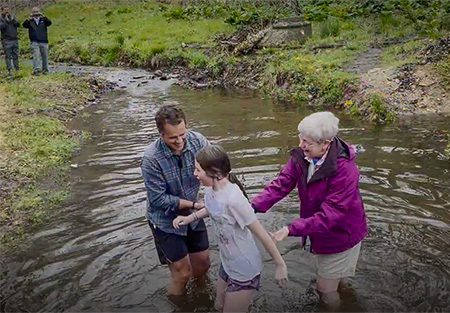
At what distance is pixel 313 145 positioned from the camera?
13.8 feet

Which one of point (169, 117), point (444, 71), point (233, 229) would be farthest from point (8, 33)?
point (233, 229)

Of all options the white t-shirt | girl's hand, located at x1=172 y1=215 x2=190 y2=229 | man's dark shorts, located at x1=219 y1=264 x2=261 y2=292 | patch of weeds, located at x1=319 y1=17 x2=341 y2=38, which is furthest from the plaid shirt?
patch of weeds, located at x1=319 y1=17 x2=341 y2=38

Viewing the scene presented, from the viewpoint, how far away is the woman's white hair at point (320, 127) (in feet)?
13.6

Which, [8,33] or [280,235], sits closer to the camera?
[280,235]

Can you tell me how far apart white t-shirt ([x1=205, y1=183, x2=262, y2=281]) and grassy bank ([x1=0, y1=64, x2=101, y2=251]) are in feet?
11.9

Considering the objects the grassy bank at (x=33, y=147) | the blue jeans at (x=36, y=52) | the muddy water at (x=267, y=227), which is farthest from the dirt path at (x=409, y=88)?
the blue jeans at (x=36, y=52)

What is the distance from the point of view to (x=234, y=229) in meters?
4.21

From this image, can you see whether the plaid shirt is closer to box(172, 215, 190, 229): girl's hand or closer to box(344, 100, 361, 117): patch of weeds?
box(172, 215, 190, 229): girl's hand

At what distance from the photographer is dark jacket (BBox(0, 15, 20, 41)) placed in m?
18.3

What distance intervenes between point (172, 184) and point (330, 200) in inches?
54.9

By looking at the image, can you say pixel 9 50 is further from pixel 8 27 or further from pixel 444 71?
pixel 444 71

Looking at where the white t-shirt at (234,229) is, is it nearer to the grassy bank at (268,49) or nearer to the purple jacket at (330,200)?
the purple jacket at (330,200)

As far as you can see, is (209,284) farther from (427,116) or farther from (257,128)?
(427,116)

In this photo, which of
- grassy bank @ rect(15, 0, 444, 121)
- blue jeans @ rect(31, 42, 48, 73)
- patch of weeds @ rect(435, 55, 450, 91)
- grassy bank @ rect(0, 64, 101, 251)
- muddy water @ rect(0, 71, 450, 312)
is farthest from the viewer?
blue jeans @ rect(31, 42, 48, 73)
